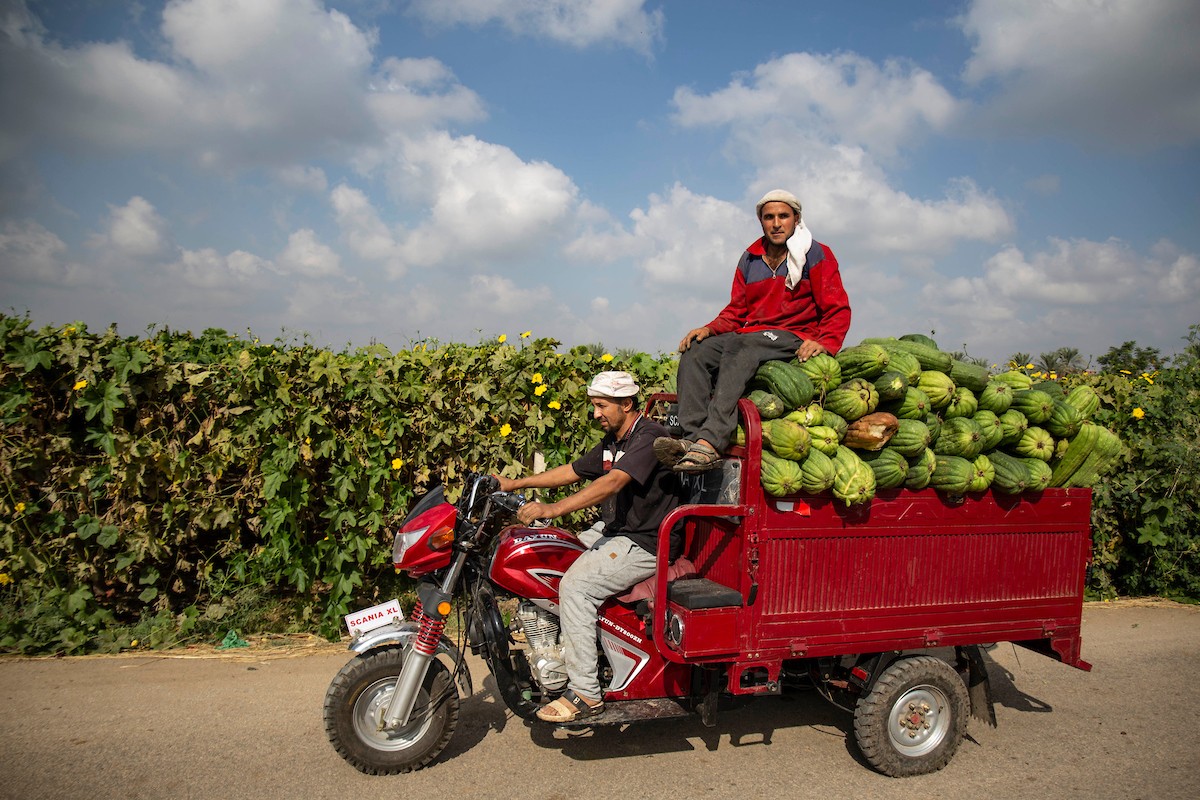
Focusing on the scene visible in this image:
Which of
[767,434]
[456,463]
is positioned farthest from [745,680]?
[456,463]

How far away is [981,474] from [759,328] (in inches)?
60.5

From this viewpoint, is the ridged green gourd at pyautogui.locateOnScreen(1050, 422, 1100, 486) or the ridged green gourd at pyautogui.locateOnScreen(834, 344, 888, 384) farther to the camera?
the ridged green gourd at pyautogui.locateOnScreen(1050, 422, 1100, 486)

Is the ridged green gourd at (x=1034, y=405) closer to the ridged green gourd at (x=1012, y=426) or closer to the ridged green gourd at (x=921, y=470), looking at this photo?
the ridged green gourd at (x=1012, y=426)

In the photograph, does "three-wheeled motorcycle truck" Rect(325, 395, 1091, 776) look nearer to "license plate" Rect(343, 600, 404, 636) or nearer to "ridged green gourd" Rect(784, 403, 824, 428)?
"license plate" Rect(343, 600, 404, 636)

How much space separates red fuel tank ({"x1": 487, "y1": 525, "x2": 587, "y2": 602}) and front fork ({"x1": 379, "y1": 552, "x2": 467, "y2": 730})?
33 centimetres

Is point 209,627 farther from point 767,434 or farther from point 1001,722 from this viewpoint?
point 1001,722

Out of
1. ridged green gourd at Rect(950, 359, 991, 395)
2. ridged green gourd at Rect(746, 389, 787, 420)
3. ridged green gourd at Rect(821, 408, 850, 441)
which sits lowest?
ridged green gourd at Rect(821, 408, 850, 441)

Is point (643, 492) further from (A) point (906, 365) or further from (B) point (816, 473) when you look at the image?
(A) point (906, 365)

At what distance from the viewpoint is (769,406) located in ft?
12.6

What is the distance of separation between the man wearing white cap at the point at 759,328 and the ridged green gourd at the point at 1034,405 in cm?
110

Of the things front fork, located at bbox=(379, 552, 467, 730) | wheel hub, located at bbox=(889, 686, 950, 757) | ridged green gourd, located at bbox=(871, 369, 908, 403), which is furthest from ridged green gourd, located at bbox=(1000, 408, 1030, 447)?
front fork, located at bbox=(379, 552, 467, 730)

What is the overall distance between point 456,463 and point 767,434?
3.11 m

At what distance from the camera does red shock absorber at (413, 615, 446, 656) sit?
3.78 metres

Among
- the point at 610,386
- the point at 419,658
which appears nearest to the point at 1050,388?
the point at 610,386
